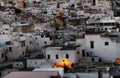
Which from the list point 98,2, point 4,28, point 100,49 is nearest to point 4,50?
point 100,49

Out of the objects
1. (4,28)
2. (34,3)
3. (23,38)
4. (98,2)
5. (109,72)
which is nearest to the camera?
(109,72)

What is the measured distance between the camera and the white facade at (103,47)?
25.1 m

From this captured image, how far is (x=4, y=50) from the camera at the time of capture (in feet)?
98.0

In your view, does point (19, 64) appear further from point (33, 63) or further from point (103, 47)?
point (103, 47)

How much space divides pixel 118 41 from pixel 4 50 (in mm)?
9670

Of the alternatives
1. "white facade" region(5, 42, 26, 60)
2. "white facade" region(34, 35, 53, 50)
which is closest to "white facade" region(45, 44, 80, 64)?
"white facade" region(5, 42, 26, 60)

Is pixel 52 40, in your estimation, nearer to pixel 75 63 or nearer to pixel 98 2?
pixel 75 63

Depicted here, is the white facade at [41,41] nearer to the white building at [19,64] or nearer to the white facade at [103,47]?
the white building at [19,64]

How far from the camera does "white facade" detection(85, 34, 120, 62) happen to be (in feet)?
82.2

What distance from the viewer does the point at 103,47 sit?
999 inches

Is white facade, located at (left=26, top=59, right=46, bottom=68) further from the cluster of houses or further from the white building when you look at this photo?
the white building

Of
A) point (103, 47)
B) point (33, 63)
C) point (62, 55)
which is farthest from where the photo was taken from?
point (33, 63)

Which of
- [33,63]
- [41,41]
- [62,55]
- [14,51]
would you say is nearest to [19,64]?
[33,63]

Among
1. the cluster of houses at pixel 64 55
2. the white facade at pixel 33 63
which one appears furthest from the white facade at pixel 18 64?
the white facade at pixel 33 63
